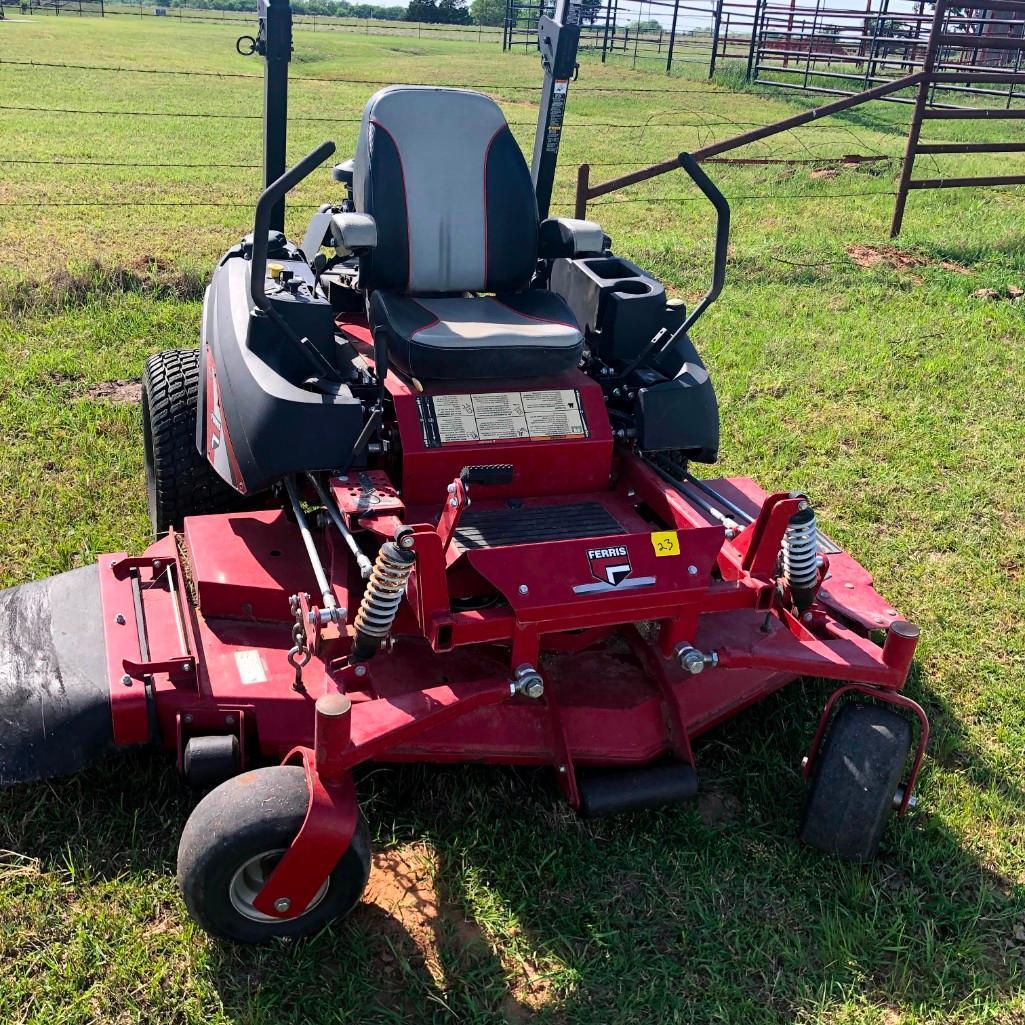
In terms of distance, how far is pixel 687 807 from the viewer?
300 centimetres

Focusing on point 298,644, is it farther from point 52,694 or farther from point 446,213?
point 446,213

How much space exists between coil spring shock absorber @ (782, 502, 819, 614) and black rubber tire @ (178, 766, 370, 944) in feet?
4.34

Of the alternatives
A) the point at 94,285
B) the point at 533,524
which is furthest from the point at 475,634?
the point at 94,285

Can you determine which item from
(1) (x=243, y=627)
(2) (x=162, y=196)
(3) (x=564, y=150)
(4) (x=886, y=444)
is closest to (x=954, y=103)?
(3) (x=564, y=150)

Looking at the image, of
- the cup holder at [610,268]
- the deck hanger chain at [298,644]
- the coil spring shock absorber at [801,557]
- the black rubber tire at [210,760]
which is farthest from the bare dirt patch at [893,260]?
the black rubber tire at [210,760]

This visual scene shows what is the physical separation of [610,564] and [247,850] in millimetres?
1095

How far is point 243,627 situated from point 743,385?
3.50 m

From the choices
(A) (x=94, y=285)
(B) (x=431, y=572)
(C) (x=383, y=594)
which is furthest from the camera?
(A) (x=94, y=285)

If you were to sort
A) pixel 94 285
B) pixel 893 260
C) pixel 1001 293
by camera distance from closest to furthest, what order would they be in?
pixel 94 285, pixel 1001 293, pixel 893 260

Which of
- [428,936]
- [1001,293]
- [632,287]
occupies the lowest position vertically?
[428,936]

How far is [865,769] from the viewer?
2775mm

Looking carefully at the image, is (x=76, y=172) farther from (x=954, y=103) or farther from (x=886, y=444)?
(x=954, y=103)

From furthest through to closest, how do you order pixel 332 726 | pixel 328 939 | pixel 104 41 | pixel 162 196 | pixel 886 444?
1. pixel 104 41
2. pixel 162 196
3. pixel 886 444
4. pixel 328 939
5. pixel 332 726

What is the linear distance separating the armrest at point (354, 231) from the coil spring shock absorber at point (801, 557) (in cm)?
161
